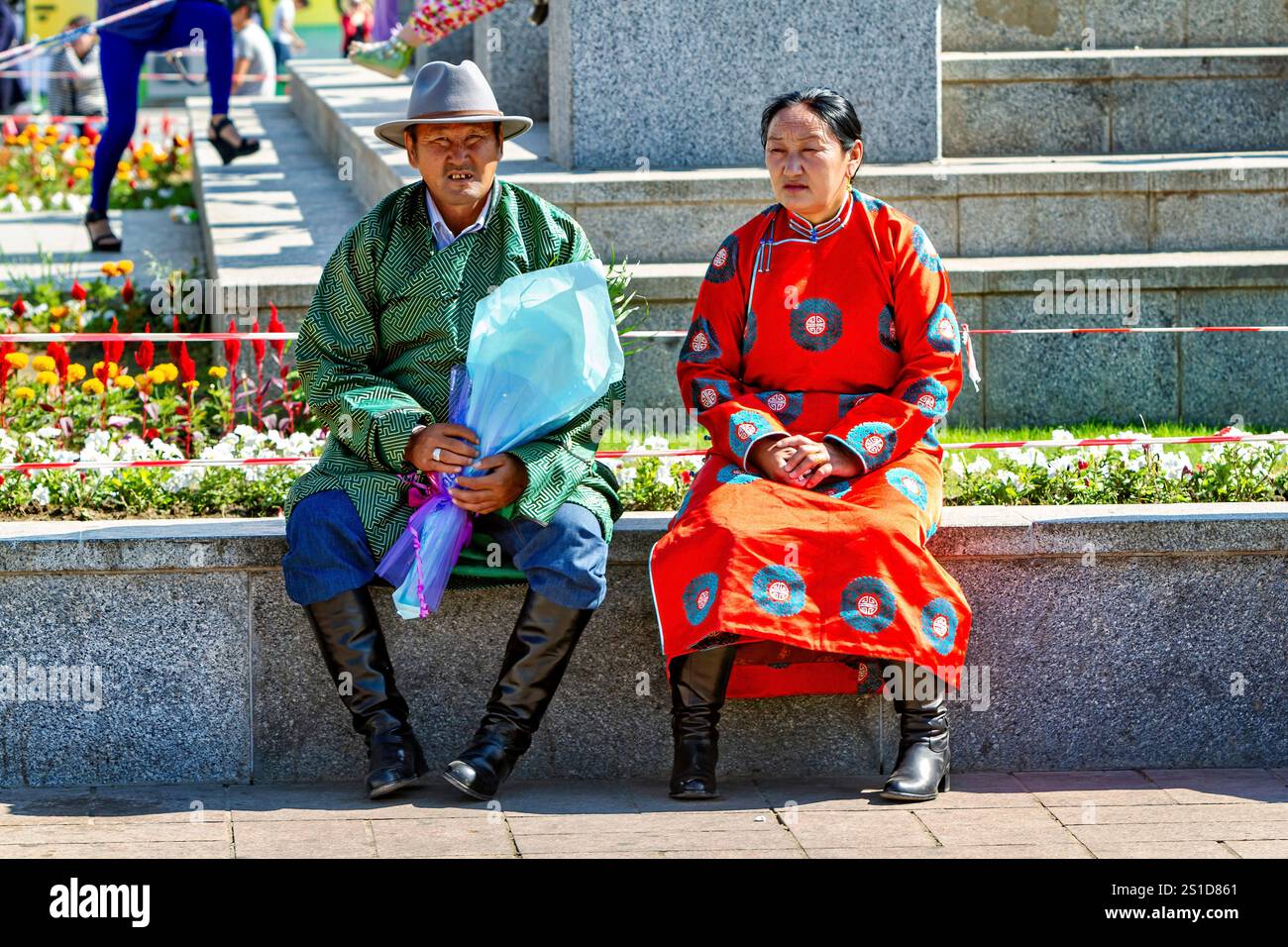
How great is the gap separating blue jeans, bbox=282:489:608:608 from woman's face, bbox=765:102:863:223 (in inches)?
38.1

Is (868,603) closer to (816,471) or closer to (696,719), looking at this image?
(816,471)

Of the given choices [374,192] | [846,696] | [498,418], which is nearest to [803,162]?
[498,418]

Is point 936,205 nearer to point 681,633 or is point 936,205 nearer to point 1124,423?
point 1124,423

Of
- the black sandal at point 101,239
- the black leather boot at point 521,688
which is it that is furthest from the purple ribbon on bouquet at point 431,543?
the black sandal at point 101,239

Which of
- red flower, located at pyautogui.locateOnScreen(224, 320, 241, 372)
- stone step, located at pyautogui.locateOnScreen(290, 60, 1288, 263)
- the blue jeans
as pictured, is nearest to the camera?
the blue jeans

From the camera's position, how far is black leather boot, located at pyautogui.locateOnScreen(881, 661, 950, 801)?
448cm

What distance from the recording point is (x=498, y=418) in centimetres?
449

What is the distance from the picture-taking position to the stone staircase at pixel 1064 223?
272 inches

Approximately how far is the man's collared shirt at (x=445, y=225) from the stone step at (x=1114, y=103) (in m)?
4.14

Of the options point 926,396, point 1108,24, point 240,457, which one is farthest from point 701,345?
point 1108,24

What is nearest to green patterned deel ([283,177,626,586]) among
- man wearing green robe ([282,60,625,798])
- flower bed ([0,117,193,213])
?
man wearing green robe ([282,60,625,798])

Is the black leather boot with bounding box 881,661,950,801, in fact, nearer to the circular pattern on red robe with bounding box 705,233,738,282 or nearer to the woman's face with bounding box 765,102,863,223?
the circular pattern on red robe with bounding box 705,233,738,282

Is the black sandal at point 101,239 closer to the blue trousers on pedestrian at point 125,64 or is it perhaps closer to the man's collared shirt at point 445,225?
the blue trousers on pedestrian at point 125,64

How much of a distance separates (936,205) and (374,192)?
265 centimetres
